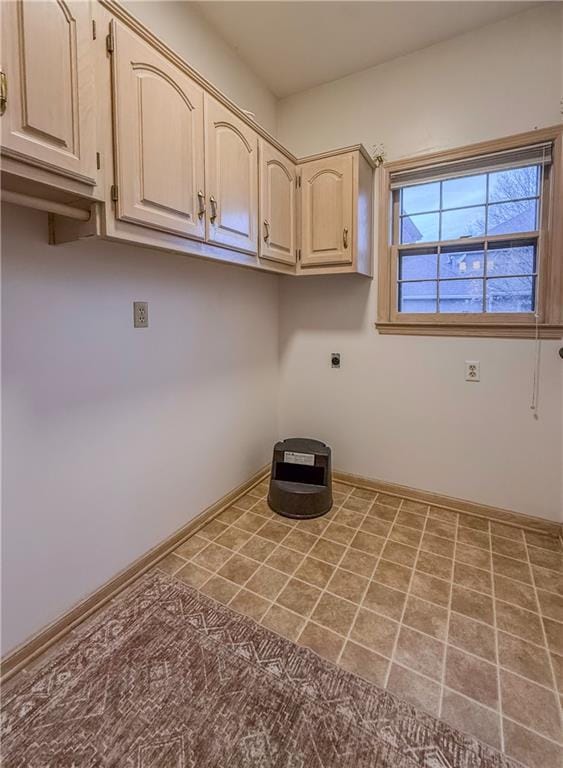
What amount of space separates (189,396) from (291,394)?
1057 mm

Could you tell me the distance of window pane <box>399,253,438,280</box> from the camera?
7.89 ft

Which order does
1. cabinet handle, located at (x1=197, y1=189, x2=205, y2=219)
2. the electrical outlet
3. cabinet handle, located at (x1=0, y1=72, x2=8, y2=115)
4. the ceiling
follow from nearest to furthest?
cabinet handle, located at (x1=0, y1=72, x2=8, y2=115) < cabinet handle, located at (x1=197, y1=189, x2=205, y2=219) < the electrical outlet < the ceiling

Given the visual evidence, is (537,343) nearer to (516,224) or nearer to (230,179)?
(516,224)

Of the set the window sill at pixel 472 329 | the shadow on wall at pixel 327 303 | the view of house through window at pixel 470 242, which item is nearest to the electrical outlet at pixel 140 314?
the shadow on wall at pixel 327 303

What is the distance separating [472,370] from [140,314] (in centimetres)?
194

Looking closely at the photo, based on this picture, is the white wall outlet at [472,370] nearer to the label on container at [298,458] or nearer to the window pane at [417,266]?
the window pane at [417,266]

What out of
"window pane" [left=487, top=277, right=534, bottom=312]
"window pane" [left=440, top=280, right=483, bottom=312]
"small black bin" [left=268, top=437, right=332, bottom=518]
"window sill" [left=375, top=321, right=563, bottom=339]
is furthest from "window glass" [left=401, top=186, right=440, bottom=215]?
"small black bin" [left=268, top=437, right=332, bottom=518]

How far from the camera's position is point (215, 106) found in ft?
5.52

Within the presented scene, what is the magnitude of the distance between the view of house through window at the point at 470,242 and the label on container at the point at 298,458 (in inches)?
45.5

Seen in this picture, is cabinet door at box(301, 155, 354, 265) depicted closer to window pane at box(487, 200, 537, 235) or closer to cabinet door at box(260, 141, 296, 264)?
cabinet door at box(260, 141, 296, 264)

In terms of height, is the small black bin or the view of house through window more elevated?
the view of house through window

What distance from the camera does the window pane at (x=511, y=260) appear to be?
2154 mm

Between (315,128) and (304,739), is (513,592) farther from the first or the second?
(315,128)

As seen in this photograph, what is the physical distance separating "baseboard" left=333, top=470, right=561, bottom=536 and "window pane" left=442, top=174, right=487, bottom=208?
1852 millimetres
